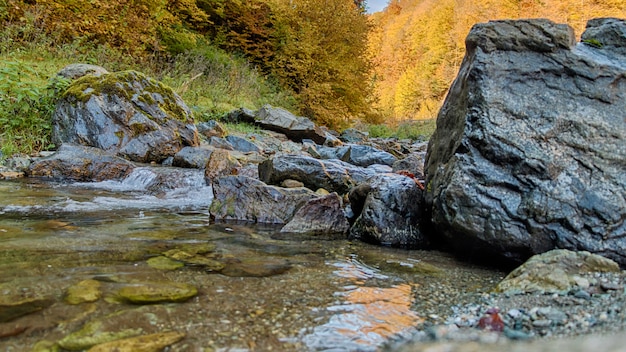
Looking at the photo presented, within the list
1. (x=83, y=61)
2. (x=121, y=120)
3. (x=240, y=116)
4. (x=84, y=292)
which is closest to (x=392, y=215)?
(x=84, y=292)

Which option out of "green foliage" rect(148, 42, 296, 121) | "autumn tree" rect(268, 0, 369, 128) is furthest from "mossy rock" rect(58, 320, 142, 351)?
"autumn tree" rect(268, 0, 369, 128)

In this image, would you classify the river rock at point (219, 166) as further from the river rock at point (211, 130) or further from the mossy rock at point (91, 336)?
the mossy rock at point (91, 336)

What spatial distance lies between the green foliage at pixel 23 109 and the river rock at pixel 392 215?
566 centimetres

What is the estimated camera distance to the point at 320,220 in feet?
12.1

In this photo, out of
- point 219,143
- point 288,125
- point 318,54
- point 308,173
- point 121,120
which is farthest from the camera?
point 318,54

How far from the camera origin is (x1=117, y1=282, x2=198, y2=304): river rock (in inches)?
68.6

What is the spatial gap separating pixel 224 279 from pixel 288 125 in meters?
9.18

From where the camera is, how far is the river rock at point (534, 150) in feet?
7.96

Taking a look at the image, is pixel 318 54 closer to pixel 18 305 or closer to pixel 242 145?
pixel 242 145

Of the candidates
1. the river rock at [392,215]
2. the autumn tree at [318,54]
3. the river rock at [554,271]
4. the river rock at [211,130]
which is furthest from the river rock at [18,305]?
the autumn tree at [318,54]

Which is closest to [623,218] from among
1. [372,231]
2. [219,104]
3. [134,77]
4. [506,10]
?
[372,231]

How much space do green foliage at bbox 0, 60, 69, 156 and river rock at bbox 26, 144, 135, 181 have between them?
639 mm

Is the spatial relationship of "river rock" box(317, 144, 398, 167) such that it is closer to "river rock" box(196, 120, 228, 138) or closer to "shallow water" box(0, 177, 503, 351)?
"river rock" box(196, 120, 228, 138)

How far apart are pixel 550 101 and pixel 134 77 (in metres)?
6.95
